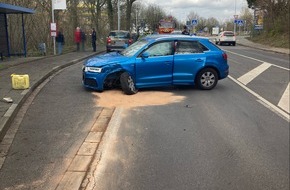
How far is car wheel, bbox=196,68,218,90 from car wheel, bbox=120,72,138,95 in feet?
6.59

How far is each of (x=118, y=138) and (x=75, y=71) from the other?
9772 millimetres

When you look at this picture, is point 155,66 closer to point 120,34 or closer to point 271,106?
point 271,106

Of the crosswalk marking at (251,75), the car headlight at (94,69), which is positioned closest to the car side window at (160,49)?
the car headlight at (94,69)

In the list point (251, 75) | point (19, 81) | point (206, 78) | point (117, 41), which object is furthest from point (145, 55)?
point (117, 41)

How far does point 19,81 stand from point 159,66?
3.70m

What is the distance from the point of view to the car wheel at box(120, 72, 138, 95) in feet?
33.6

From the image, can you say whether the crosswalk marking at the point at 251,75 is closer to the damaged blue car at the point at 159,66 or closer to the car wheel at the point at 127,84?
the damaged blue car at the point at 159,66

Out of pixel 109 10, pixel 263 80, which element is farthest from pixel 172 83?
pixel 109 10

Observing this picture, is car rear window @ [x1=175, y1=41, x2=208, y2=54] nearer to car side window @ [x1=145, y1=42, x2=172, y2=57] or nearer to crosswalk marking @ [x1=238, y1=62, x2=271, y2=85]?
car side window @ [x1=145, y1=42, x2=172, y2=57]

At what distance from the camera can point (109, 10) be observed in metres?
43.3

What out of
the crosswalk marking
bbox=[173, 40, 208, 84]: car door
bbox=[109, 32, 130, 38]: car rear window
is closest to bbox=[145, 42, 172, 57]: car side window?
bbox=[173, 40, 208, 84]: car door

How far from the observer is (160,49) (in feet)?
35.9

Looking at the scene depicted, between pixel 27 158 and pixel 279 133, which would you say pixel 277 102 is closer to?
pixel 279 133

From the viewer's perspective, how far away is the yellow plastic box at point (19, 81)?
10383 millimetres
